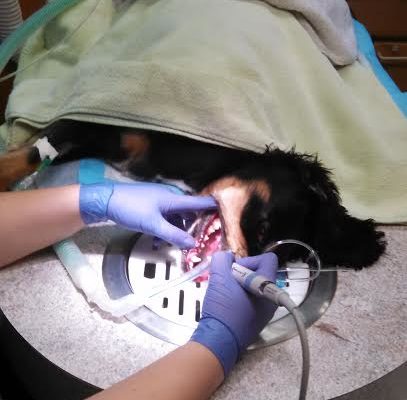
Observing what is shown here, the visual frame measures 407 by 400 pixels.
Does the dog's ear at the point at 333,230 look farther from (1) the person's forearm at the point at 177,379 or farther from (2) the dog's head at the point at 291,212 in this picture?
(1) the person's forearm at the point at 177,379

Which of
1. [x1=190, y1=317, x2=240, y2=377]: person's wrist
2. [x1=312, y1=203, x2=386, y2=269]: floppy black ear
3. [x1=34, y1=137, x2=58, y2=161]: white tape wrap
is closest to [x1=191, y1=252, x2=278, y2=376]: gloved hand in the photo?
[x1=190, y1=317, x2=240, y2=377]: person's wrist

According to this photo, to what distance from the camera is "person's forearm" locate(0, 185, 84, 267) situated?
968 millimetres

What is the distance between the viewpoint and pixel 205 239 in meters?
1.14

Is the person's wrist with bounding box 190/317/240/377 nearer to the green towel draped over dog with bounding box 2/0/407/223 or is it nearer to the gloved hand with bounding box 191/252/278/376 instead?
the gloved hand with bounding box 191/252/278/376

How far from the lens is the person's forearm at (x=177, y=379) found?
733 mm

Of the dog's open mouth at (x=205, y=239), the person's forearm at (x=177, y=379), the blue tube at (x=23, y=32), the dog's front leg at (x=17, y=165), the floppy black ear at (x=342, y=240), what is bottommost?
the floppy black ear at (x=342, y=240)

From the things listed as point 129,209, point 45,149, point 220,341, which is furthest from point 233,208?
point 45,149

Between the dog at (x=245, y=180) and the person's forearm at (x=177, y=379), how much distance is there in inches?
13.1

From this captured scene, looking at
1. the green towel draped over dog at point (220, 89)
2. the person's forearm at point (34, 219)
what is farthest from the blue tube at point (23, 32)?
the person's forearm at point (34, 219)

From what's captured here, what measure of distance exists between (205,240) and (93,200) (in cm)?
28

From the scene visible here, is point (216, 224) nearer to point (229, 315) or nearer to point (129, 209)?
point (129, 209)

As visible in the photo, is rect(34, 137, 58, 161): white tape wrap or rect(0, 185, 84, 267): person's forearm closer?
rect(0, 185, 84, 267): person's forearm

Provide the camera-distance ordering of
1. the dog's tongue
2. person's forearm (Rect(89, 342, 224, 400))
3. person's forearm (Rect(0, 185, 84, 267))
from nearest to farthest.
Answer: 1. person's forearm (Rect(89, 342, 224, 400))
2. person's forearm (Rect(0, 185, 84, 267))
3. the dog's tongue

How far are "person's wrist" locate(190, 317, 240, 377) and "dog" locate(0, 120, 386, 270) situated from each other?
0.88ft
